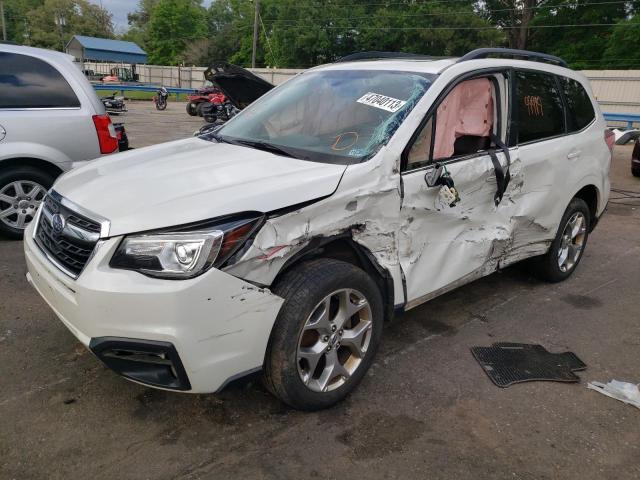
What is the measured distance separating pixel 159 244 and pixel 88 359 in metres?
1.35

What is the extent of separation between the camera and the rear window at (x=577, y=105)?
4355 mm

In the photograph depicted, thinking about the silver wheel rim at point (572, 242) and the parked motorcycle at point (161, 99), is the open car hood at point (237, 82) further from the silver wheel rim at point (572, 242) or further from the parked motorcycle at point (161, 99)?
the parked motorcycle at point (161, 99)

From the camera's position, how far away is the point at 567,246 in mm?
4695

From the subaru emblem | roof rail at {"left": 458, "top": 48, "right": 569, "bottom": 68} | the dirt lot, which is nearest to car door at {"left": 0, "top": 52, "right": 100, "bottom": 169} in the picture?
the dirt lot

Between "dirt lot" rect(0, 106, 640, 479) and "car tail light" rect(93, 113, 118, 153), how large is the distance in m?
2.04

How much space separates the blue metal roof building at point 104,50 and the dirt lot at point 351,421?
60.2 metres

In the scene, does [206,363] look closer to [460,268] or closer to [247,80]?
[460,268]

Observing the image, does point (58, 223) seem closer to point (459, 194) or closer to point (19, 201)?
point (459, 194)

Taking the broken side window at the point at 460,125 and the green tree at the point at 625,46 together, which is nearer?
the broken side window at the point at 460,125

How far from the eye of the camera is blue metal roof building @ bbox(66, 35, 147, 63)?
5641 centimetres

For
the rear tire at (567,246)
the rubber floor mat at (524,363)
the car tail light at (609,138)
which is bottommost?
the rubber floor mat at (524,363)

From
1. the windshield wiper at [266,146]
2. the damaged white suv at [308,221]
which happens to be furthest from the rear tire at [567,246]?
the windshield wiper at [266,146]

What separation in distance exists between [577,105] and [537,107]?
2.40 ft

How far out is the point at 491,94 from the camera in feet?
11.9
